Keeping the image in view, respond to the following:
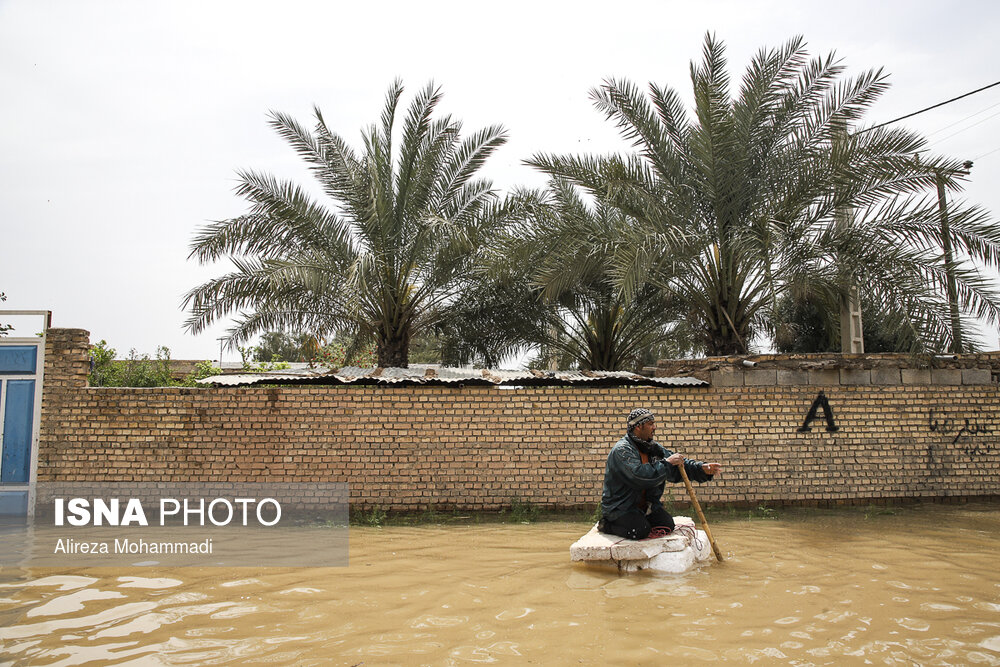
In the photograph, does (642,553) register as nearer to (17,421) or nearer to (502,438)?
(502,438)

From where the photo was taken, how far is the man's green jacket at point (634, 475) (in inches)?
209

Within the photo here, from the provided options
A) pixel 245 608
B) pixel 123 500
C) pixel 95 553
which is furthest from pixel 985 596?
pixel 123 500

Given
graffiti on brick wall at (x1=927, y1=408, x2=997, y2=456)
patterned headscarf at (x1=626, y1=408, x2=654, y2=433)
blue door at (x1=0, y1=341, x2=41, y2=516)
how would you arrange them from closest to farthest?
patterned headscarf at (x1=626, y1=408, x2=654, y2=433)
blue door at (x1=0, y1=341, x2=41, y2=516)
graffiti on brick wall at (x1=927, y1=408, x2=997, y2=456)

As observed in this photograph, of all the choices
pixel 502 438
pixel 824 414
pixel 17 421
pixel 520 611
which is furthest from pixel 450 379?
pixel 17 421

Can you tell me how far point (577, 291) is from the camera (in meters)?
12.7

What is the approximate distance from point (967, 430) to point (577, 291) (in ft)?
20.5

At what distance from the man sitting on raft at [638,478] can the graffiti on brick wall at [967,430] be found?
200 inches

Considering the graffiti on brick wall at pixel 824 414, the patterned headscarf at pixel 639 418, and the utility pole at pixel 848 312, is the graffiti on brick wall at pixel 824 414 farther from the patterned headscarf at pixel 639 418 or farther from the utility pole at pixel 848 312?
the patterned headscarf at pixel 639 418

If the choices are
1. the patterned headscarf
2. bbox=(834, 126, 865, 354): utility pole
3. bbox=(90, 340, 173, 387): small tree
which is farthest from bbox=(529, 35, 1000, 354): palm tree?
bbox=(90, 340, 173, 387): small tree

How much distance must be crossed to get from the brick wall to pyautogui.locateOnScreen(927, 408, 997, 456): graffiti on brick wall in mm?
15

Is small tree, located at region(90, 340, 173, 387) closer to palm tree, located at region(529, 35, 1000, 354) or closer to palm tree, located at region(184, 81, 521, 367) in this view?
palm tree, located at region(184, 81, 521, 367)

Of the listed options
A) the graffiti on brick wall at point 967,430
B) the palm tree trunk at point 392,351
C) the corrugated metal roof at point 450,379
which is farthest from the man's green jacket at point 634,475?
the palm tree trunk at point 392,351

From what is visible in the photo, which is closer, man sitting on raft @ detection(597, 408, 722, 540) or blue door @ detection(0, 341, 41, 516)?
man sitting on raft @ detection(597, 408, 722, 540)

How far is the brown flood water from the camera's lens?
3.78 m
